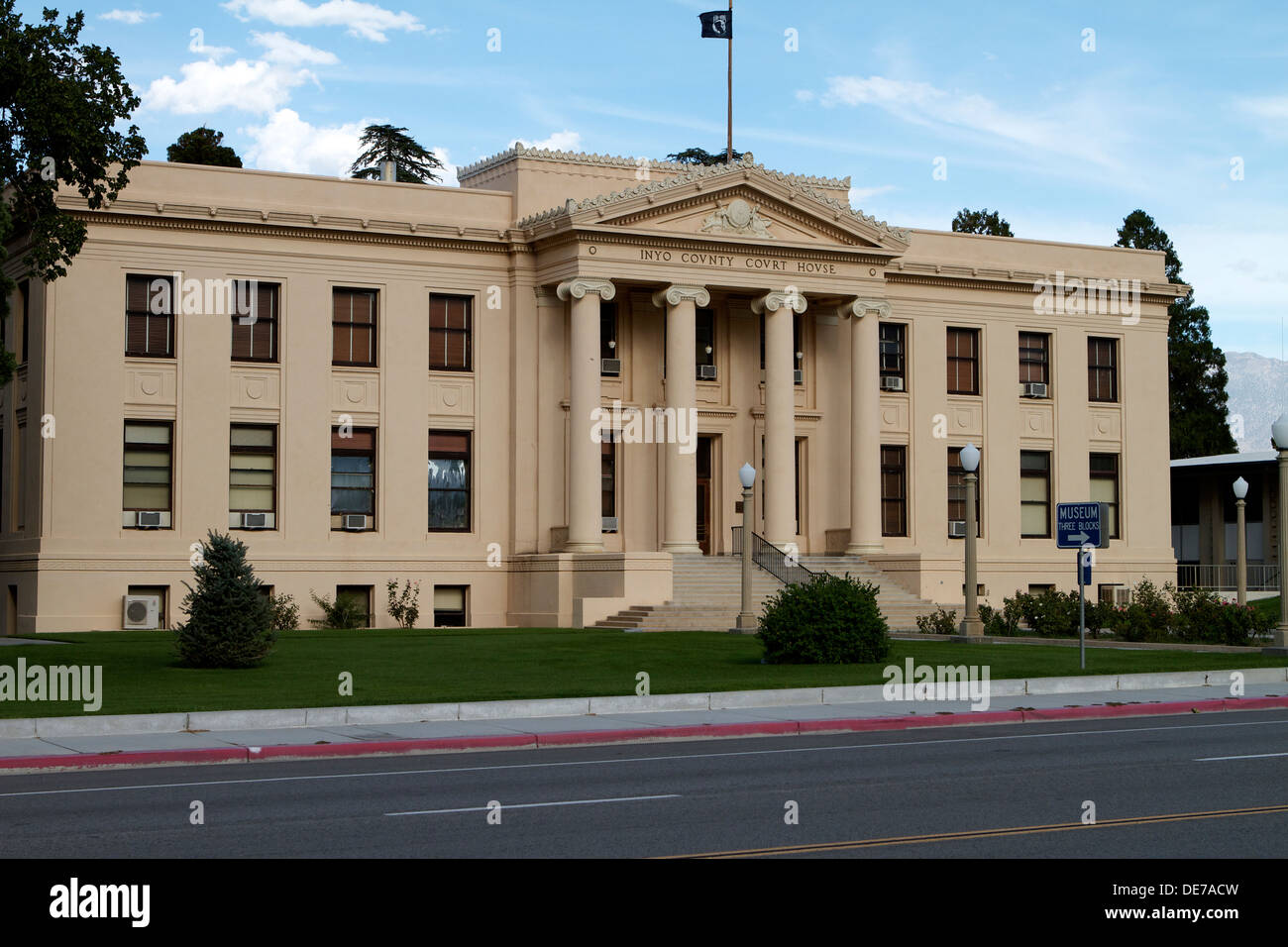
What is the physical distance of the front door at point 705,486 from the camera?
4516 cm

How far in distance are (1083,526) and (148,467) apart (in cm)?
2278

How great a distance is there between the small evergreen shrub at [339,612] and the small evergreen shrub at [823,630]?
1537cm

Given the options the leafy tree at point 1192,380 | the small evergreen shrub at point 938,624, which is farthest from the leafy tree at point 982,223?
the small evergreen shrub at point 938,624

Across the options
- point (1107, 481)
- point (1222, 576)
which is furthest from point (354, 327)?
point (1222, 576)

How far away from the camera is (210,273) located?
130 ft

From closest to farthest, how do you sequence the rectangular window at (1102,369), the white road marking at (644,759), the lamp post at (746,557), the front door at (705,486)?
1. the white road marking at (644,759)
2. the lamp post at (746,557)
3. the front door at (705,486)
4. the rectangular window at (1102,369)

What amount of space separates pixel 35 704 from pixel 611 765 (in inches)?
341

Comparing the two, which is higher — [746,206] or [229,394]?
[746,206]

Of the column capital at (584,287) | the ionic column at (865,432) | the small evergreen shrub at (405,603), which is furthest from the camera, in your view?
the ionic column at (865,432)

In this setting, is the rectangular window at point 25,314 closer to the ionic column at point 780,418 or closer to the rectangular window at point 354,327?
the rectangular window at point 354,327

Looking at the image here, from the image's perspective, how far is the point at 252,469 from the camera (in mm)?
40344

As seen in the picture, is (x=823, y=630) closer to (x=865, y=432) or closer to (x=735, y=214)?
(x=865, y=432)
